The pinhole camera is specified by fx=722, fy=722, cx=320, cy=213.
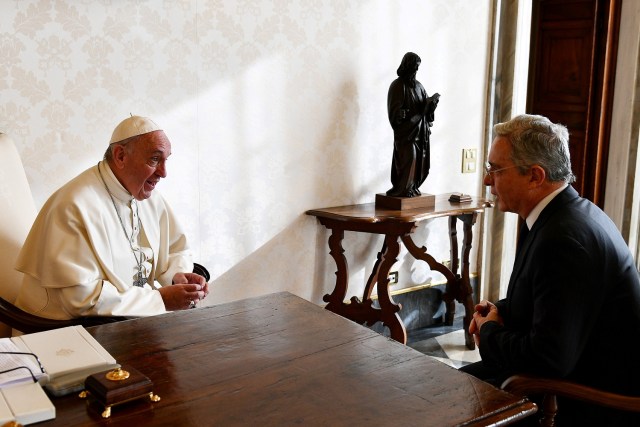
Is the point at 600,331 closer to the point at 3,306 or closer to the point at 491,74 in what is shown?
the point at 3,306

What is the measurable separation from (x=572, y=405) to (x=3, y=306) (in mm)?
1766

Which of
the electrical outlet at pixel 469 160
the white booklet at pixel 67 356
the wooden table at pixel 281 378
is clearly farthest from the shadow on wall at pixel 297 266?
the white booklet at pixel 67 356

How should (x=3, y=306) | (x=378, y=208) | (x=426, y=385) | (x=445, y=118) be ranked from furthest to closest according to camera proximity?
(x=445, y=118)
(x=378, y=208)
(x=3, y=306)
(x=426, y=385)

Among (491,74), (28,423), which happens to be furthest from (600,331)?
(491,74)

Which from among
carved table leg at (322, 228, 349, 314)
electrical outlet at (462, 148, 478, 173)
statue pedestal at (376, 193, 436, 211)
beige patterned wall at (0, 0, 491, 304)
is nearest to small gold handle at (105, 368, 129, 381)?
beige patterned wall at (0, 0, 491, 304)

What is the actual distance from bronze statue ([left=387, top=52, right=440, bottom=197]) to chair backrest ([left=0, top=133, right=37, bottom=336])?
194cm

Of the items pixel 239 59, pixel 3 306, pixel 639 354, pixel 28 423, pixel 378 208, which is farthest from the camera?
pixel 378 208

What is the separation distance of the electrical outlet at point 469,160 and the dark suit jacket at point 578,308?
2435 millimetres

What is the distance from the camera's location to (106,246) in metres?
2.53

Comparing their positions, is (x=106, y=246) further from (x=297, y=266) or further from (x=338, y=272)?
(x=338, y=272)

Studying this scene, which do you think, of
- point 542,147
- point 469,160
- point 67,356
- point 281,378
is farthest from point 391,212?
point 67,356

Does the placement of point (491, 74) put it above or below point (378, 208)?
above

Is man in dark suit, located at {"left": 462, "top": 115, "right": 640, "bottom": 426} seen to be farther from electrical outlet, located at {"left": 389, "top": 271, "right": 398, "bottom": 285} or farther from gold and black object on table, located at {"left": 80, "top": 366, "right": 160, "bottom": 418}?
electrical outlet, located at {"left": 389, "top": 271, "right": 398, "bottom": 285}

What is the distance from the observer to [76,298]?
7.88ft
